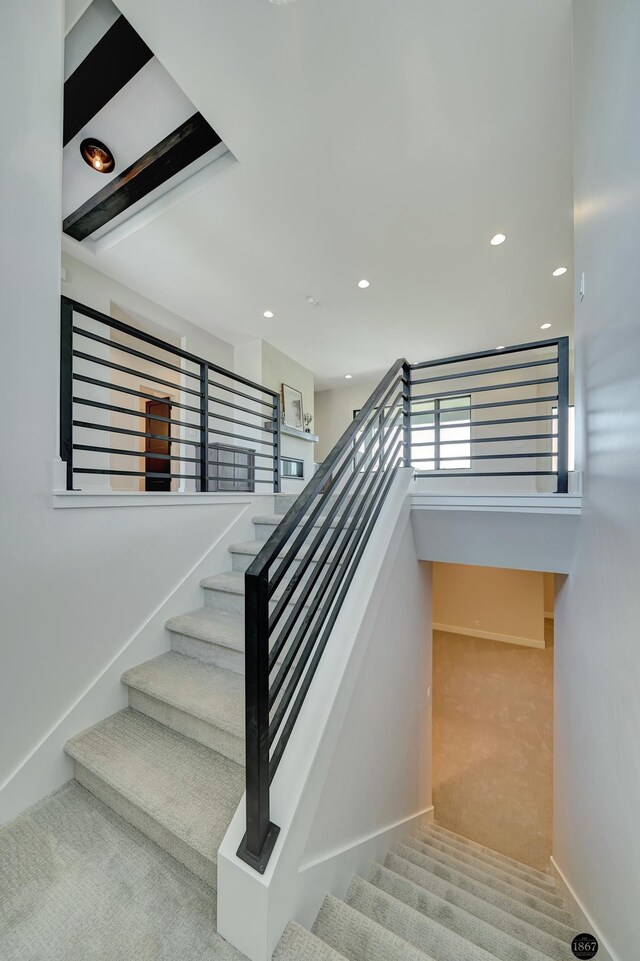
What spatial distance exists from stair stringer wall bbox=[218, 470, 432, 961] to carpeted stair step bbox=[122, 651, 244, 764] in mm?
374

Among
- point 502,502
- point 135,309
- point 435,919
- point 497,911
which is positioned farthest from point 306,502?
point 135,309

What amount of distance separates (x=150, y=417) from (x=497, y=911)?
8.71 feet

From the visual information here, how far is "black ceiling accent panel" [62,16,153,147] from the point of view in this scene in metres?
1.98

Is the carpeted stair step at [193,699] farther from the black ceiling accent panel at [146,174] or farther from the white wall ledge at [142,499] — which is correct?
the black ceiling accent panel at [146,174]

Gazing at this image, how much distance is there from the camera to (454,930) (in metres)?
1.25

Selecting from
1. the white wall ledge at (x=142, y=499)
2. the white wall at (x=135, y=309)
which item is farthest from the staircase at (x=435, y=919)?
the white wall at (x=135, y=309)

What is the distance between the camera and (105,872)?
3.54ft

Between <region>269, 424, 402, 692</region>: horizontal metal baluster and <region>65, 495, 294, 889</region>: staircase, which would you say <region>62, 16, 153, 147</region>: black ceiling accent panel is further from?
<region>65, 495, 294, 889</region>: staircase

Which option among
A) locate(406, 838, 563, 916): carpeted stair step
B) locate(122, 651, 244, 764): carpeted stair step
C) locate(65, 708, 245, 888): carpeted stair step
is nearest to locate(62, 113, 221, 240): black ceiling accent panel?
locate(122, 651, 244, 764): carpeted stair step

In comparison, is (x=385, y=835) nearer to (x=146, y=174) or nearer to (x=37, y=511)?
(x=37, y=511)

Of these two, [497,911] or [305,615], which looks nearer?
[305,615]

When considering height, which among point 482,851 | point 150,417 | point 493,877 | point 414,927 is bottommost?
point 482,851

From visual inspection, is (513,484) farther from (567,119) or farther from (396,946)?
(396,946)

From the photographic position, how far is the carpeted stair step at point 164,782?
3.55 feet
